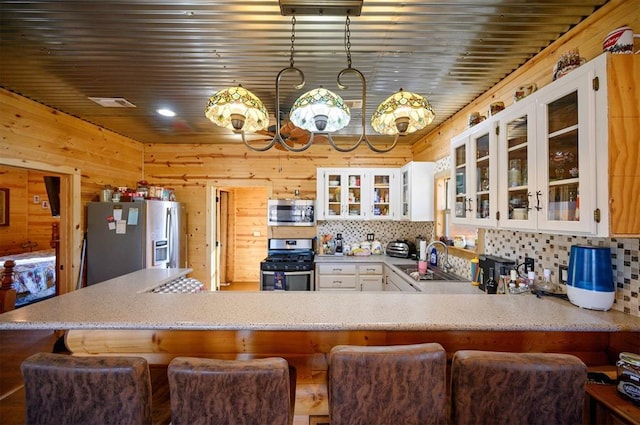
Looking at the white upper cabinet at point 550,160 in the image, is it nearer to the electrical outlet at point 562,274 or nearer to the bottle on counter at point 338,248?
the electrical outlet at point 562,274

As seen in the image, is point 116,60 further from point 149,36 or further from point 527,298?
point 527,298

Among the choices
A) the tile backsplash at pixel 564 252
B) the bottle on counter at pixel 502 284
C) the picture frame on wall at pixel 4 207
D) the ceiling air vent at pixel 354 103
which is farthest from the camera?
the picture frame on wall at pixel 4 207

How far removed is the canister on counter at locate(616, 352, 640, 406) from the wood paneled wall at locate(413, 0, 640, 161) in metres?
1.57

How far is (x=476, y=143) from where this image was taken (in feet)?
7.36

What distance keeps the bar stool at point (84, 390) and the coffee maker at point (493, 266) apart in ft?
7.42

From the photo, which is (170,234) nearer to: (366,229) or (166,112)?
(166,112)

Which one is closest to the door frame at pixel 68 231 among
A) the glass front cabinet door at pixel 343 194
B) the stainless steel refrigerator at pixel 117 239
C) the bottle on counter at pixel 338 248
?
the stainless steel refrigerator at pixel 117 239

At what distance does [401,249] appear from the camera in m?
4.18

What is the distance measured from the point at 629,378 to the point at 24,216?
804 cm

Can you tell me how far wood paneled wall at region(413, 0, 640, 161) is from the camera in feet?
4.89

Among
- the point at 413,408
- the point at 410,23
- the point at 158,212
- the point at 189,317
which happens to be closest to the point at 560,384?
the point at 413,408

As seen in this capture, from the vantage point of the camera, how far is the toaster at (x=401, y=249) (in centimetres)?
415

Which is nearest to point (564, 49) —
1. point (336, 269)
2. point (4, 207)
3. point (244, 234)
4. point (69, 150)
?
point (336, 269)

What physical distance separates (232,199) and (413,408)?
5797 mm
